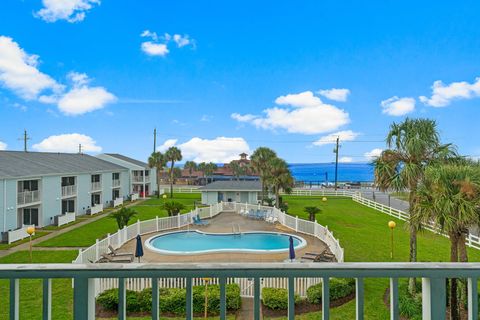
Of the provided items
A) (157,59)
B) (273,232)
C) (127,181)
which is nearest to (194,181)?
(127,181)

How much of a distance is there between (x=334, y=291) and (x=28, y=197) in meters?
23.0

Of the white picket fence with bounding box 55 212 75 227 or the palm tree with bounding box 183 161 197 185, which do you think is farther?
the palm tree with bounding box 183 161 197 185

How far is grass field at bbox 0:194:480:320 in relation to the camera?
869 cm

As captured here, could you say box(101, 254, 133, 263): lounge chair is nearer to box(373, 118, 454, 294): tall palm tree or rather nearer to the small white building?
box(373, 118, 454, 294): tall palm tree

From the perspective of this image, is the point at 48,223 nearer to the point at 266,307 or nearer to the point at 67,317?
the point at 67,317

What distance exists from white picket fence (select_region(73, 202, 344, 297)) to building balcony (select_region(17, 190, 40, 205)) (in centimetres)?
988

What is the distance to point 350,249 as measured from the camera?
15.9m

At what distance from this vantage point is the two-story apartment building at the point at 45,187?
20.0m

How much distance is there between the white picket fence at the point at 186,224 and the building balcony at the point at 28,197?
32.4 feet

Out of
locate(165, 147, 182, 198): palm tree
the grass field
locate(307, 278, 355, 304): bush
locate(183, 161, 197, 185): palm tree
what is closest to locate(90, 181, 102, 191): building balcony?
the grass field

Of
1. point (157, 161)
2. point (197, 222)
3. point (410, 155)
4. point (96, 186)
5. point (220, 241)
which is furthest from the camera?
point (157, 161)

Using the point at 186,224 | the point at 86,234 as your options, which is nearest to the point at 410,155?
the point at 186,224

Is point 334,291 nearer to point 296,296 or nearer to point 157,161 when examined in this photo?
point 296,296

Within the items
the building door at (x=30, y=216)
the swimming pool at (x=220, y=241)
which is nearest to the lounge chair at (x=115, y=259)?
the swimming pool at (x=220, y=241)
